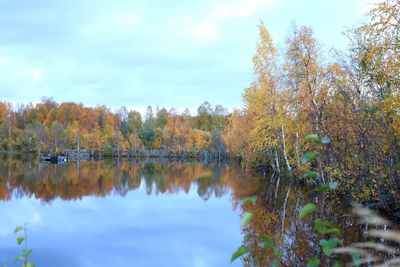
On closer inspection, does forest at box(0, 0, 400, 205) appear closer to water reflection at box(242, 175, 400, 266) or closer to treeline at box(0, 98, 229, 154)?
water reflection at box(242, 175, 400, 266)

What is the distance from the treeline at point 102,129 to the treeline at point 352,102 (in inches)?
1793

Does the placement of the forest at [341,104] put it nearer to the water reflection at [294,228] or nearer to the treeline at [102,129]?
the water reflection at [294,228]

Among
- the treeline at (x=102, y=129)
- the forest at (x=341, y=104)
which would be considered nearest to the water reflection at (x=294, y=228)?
the forest at (x=341, y=104)

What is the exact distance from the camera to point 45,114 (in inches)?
3720

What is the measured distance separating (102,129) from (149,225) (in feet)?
253

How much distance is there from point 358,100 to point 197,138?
58.9 meters

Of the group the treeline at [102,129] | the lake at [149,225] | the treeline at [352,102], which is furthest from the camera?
the treeline at [102,129]

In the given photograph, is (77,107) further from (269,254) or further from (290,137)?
(269,254)

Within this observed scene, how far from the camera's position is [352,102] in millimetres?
12070

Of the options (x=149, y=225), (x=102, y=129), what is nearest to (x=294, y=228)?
(x=149, y=225)

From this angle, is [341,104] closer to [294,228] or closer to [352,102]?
[352,102]

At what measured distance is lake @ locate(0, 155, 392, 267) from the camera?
328 inches

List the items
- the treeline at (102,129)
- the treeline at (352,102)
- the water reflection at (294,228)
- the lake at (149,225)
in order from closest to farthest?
the water reflection at (294,228), the lake at (149,225), the treeline at (352,102), the treeline at (102,129)

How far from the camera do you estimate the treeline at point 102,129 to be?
237 ft
